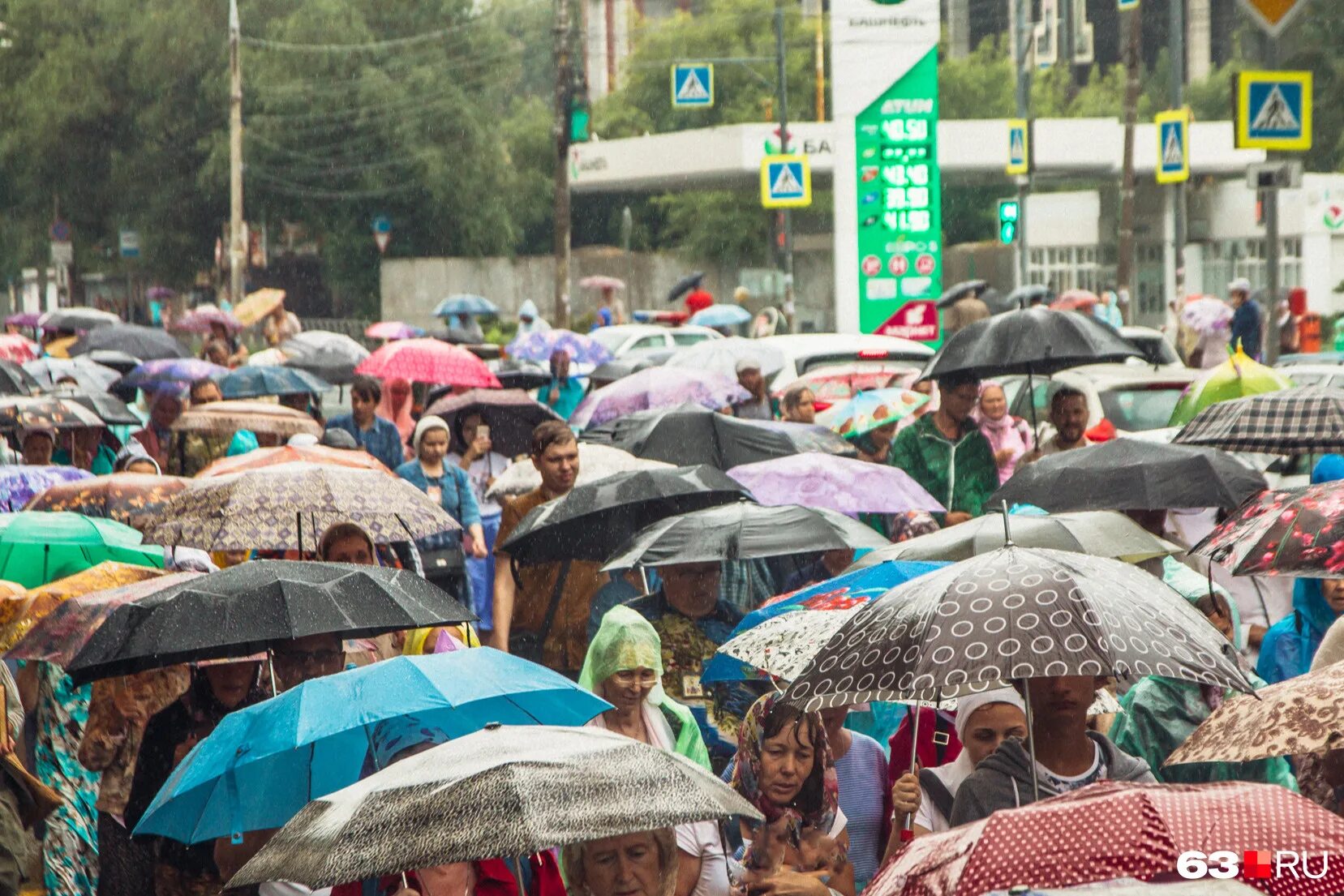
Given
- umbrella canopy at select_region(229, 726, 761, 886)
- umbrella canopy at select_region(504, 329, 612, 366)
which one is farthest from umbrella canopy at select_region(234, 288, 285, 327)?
umbrella canopy at select_region(229, 726, 761, 886)

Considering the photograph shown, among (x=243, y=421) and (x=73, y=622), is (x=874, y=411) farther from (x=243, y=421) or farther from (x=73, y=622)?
(x=73, y=622)

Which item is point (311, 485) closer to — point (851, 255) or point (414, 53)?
point (851, 255)

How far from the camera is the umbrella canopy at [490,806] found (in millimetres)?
4008

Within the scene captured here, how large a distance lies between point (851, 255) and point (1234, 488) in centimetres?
2300

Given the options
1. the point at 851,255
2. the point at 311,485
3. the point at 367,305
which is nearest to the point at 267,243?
the point at 367,305

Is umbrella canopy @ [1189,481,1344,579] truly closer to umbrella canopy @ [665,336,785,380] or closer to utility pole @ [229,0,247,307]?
umbrella canopy @ [665,336,785,380]

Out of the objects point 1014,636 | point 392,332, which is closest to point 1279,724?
point 1014,636

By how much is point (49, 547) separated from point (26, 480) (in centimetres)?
225

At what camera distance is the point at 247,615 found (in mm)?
6293

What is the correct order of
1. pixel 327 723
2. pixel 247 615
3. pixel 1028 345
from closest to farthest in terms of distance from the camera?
pixel 327 723
pixel 247 615
pixel 1028 345

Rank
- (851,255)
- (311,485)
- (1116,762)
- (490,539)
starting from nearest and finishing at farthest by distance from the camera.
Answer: (1116,762), (311,485), (490,539), (851,255)

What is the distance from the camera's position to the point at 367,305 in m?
59.1

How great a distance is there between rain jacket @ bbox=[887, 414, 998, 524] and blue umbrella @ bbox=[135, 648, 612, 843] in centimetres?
490

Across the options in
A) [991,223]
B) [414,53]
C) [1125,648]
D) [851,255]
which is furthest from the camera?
[991,223]
